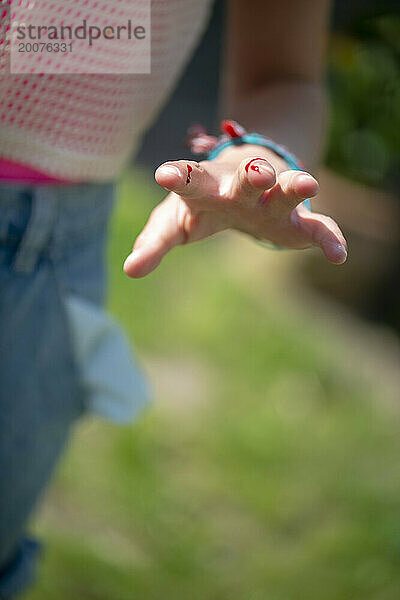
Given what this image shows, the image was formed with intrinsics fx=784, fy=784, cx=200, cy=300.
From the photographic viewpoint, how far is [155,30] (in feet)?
2.31

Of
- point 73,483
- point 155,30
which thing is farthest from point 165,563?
point 155,30

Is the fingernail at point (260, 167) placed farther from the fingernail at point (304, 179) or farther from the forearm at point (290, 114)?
the forearm at point (290, 114)

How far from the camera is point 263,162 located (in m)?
0.52

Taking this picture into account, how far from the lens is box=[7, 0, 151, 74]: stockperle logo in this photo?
0.62 m

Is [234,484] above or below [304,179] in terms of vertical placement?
below

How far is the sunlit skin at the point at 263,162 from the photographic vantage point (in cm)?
54

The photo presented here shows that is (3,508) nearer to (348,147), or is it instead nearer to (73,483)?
(73,483)

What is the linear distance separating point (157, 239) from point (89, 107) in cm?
18

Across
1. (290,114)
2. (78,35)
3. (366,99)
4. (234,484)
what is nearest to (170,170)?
(78,35)

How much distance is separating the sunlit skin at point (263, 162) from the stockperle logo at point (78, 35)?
5.0 inches

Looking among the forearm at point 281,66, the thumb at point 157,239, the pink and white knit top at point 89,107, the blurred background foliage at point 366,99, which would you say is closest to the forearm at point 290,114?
the forearm at point 281,66

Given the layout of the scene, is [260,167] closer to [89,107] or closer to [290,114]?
[89,107]

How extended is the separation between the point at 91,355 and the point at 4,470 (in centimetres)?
15

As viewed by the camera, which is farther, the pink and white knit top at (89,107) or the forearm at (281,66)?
the forearm at (281,66)
